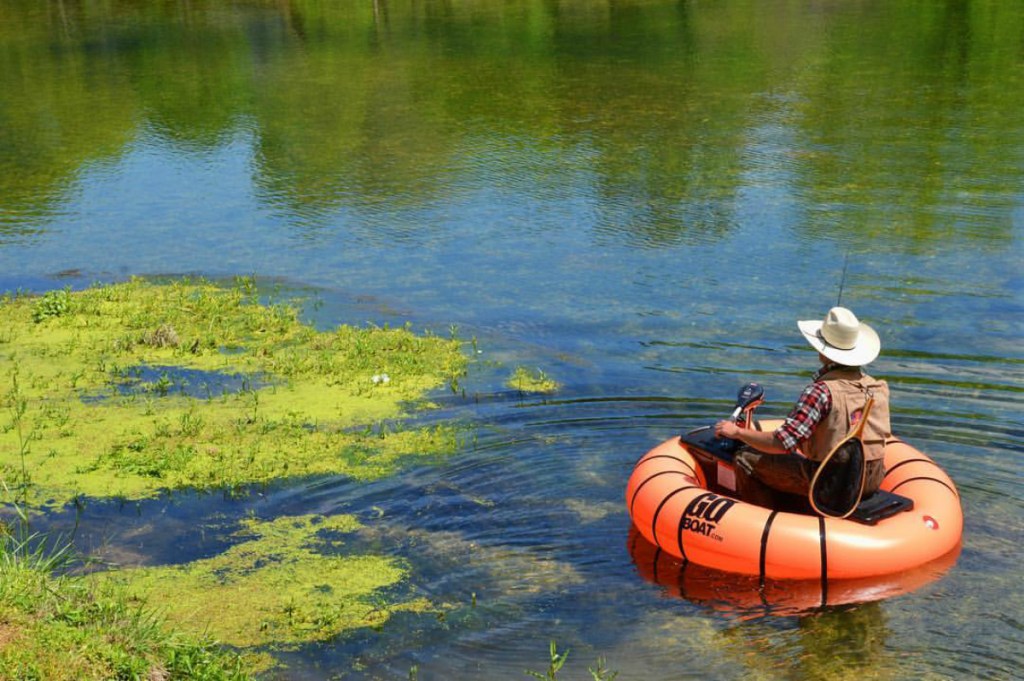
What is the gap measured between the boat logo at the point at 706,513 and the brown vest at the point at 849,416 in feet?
1.77

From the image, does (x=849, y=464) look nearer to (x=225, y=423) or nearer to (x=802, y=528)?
(x=802, y=528)

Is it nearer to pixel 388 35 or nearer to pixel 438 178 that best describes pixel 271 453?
pixel 438 178

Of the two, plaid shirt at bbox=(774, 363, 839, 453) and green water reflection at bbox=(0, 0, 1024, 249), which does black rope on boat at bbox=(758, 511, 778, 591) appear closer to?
plaid shirt at bbox=(774, 363, 839, 453)

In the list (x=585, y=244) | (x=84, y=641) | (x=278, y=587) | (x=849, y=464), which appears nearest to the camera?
(x=84, y=641)

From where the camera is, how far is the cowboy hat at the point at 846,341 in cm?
673

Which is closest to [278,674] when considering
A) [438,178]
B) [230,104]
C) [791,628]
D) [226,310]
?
[791,628]

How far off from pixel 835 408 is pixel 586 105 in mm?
13639

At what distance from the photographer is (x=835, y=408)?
6.70 m

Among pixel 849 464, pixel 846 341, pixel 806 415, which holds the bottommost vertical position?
pixel 849 464

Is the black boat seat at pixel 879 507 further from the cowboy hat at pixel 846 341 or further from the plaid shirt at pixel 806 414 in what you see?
the cowboy hat at pixel 846 341

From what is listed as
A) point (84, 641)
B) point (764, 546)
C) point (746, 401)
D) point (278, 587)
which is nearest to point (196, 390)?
point (278, 587)

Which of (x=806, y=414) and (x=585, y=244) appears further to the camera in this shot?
(x=585, y=244)

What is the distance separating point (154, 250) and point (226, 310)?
2864 millimetres

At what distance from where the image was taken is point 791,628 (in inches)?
252
